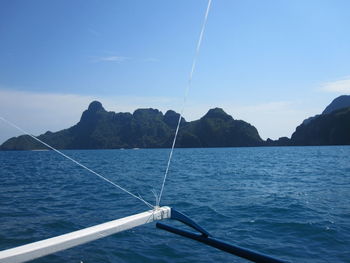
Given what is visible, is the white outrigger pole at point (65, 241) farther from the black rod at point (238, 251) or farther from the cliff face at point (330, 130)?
the cliff face at point (330, 130)

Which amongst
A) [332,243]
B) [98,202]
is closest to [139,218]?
[332,243]

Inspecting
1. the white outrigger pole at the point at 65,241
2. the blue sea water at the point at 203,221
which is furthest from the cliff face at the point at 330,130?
the white outrigger pole at the point at 65,241

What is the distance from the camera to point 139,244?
8.92 m

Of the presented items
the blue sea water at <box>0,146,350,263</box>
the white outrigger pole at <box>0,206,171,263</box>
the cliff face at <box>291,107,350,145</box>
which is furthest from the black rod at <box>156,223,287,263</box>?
the cliff face at <box>291,107,350,145</box>

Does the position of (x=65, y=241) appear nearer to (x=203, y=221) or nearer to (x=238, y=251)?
(x=238, y=251)

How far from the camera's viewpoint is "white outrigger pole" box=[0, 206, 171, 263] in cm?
317

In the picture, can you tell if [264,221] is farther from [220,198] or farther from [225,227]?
[220,198]

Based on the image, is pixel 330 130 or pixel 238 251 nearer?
pixel 238 251

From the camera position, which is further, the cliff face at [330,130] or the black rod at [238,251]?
the cliff face at [330,130]

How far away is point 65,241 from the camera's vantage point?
3566 mm

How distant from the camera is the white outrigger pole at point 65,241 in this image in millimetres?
3166

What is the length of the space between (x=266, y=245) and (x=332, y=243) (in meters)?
2.18

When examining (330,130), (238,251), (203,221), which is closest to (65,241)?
(238,251)

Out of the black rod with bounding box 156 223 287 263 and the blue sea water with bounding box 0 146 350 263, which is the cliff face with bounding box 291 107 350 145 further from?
the black rod with bounding box 156 223 287 263
